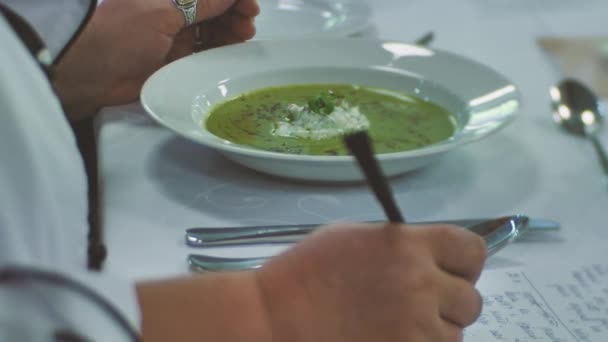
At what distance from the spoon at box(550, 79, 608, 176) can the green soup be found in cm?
19

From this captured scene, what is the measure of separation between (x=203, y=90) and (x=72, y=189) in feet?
1.41

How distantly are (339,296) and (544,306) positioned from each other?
0.24 metres

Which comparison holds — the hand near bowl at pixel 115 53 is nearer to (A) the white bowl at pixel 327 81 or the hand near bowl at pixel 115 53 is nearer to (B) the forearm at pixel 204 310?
(A) the white bowl at pixel 327 81

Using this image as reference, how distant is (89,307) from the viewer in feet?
1.51

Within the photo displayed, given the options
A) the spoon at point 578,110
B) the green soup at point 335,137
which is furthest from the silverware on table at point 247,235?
the spoon at point 578,110

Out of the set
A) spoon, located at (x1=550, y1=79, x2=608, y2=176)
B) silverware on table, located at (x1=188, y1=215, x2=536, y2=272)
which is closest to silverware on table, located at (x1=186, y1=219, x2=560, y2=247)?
silverware on table, located at (x1=188, y1=215, x2=536, y2=272)

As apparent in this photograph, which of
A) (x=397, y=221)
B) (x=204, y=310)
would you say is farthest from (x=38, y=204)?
(x=397, y=221)

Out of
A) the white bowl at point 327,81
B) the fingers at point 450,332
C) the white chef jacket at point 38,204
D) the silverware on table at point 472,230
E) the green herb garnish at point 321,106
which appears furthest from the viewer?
the green herb garnish at point 321,106

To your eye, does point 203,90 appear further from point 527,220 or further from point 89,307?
point 89,307

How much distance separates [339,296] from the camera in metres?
0.56

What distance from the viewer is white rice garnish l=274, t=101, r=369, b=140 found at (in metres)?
0.91

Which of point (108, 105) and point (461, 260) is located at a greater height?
point (461, 260)

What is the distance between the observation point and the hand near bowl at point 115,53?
1053mm

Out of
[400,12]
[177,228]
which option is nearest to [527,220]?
[177,228]
